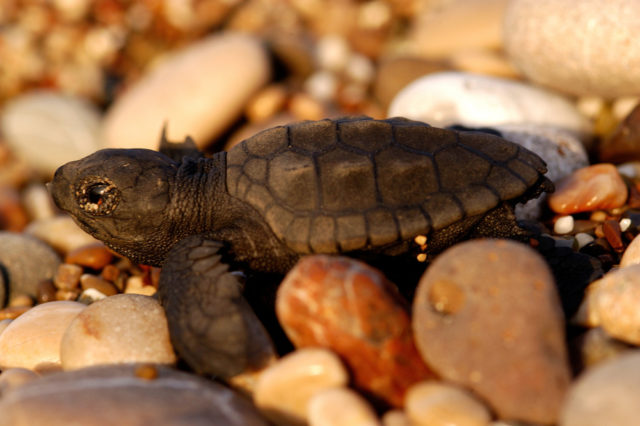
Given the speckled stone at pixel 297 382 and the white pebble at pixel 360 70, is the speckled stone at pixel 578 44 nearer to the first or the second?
the white pebble at pixel 360 70

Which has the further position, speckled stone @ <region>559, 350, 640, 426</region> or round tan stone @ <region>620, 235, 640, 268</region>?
round tan stone @ <region>620, 235, 640, 268</region>

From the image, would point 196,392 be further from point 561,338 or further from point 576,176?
point 576,176

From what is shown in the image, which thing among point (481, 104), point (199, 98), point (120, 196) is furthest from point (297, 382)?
point (199, 98)

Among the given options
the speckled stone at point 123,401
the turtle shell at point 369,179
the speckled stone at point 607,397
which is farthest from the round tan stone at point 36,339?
the speckled stone at point 607,397

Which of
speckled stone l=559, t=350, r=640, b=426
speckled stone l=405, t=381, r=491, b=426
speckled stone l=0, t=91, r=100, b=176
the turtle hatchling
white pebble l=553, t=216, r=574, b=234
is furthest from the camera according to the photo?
speckled stone l=0, t=91, r=100, b=176

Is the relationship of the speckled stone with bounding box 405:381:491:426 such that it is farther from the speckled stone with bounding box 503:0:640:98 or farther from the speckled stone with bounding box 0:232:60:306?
the speckled stone with bounding box 503:0:640:98

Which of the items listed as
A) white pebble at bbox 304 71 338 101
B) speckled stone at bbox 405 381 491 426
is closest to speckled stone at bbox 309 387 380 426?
speckled stone at bbox 405 381 491 426

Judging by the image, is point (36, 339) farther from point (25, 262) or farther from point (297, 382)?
point (297, 382)
